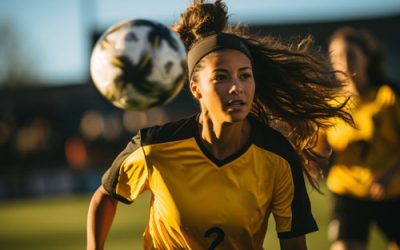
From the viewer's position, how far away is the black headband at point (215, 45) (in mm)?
4375

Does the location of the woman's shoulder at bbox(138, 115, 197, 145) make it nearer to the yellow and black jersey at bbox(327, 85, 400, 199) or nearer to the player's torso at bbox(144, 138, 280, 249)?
the player's torso at bbox(144, 138, 280, 249)

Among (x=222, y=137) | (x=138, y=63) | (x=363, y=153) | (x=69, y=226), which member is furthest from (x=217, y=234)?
(x=69, y=226)

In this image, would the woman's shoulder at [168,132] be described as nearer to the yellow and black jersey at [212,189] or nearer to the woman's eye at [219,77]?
the yellow and black jersey at [212,189]

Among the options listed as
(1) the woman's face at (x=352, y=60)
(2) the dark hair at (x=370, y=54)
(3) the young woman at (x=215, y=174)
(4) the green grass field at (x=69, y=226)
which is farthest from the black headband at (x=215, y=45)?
(4) the green grass field at (x=69, y=226)

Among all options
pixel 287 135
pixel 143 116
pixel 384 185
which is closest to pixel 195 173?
pixel 287 135

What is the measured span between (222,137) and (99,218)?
89cm

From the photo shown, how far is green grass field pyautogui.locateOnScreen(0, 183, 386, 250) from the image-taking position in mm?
10297

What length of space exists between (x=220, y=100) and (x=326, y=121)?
1.06 meters

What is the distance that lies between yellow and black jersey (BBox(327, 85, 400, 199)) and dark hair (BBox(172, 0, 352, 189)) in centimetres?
168

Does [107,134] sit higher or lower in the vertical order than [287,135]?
lower

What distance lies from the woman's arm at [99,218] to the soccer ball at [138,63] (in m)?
0.63

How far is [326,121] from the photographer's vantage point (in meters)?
5.01

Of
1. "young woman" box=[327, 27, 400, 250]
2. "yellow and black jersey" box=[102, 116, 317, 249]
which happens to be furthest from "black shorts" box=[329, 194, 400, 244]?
"yellow and black jersey" box=[102, 116, 317, 249]

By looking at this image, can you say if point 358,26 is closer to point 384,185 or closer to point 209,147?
point 384,185
